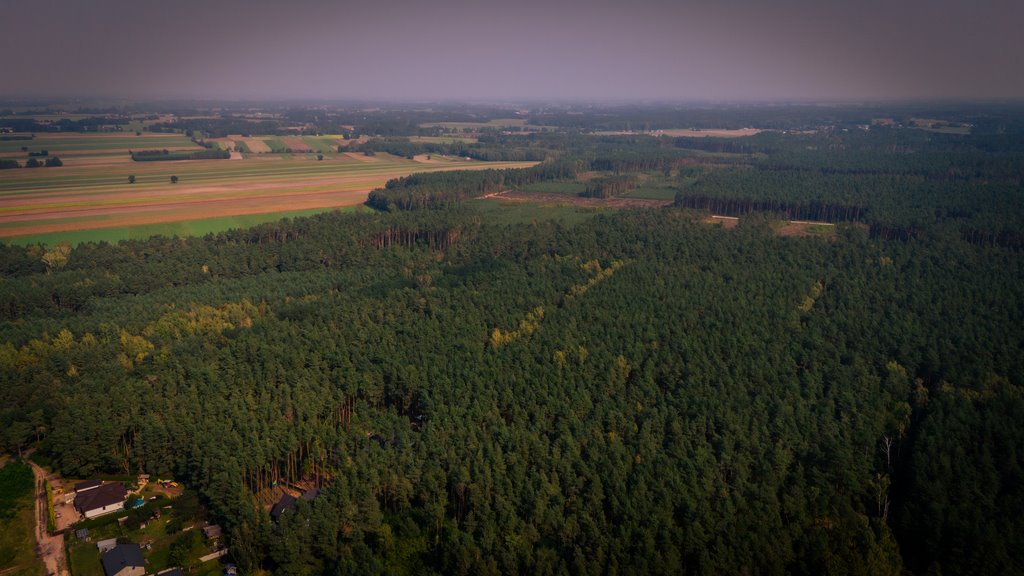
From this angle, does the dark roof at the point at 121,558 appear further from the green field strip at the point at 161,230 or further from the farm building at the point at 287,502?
the green field strip at the point at 161,230

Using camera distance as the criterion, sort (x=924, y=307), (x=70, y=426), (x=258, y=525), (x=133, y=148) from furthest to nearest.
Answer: (x=133, y=148) → (x=924, y=307) → (x=70, y=426) → (x=258, y=525)

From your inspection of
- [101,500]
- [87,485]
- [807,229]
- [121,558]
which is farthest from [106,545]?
[807,229]

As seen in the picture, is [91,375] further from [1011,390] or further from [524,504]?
[1011,390]

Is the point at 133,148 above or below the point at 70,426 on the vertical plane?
above

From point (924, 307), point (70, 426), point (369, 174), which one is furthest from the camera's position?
point (369, 174)

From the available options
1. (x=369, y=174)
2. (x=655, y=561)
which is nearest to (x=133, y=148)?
(x=369, y=174)

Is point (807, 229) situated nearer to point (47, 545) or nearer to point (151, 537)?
point (151, 537)

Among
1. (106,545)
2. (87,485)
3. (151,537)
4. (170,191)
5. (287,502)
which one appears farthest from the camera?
(170,191)
